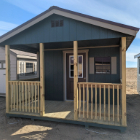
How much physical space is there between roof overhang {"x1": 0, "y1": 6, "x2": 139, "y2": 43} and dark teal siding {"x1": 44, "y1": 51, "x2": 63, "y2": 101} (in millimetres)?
1853

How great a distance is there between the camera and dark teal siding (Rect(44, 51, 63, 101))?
5.33 meters

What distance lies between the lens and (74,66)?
3.37 metres

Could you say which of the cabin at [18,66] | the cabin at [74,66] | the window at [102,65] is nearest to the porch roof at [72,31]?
the cabin at [74,66]

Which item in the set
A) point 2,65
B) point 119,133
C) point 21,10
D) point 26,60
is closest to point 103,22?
point 119,133

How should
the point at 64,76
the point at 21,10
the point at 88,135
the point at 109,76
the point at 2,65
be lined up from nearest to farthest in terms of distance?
the point at 88,135, the point at 109,76, the point at 64,76, the point at 2,65, the point at 21,10

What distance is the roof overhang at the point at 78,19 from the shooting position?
9.79ft

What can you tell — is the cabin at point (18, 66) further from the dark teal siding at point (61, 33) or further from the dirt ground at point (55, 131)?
the dirt ground at point (55, 131)

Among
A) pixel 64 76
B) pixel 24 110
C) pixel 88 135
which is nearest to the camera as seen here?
pixel 88 135

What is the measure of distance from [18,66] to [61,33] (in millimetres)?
4356

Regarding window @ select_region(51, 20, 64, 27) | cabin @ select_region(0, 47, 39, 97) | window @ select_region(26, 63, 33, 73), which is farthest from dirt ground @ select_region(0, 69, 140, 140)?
window @ select_region(26, 63, 33, 73)

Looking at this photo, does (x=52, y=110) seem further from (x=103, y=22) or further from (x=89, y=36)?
(x=103, y=22)

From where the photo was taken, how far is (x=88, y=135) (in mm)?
2973

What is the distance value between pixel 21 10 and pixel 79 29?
794 centimetres

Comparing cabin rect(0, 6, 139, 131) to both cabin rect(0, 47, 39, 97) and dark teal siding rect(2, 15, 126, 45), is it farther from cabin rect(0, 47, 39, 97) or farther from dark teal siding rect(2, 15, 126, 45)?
cabin rect(0, 47, 39, 97)
